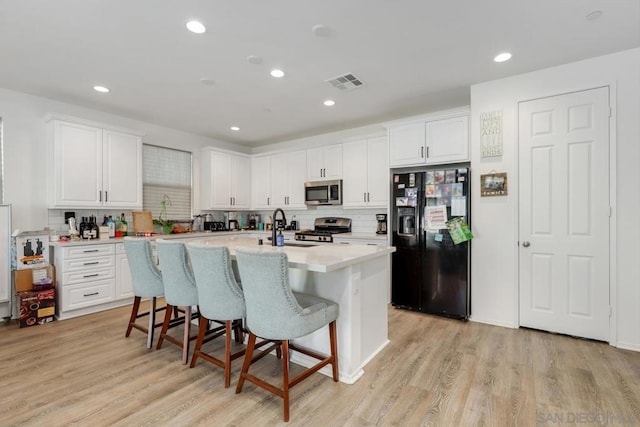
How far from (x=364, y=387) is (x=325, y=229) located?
335cm

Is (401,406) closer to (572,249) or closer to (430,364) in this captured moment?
(430,364)

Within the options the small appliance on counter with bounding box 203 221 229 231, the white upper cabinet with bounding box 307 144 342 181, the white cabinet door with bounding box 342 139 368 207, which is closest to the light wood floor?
the white cabinet door with bounding box 342 139 368 207

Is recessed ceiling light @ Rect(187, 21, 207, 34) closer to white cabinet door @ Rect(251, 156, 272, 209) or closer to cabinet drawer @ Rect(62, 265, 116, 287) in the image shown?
cabinet drawer @ Rect(62, 265, 116, 287)

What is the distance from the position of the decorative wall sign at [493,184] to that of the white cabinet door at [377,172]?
54.9 inches

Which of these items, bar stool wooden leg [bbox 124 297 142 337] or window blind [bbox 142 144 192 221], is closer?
bar stool wooden leg [bbox 124 297 142 337]

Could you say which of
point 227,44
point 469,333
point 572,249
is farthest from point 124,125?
point 572,249

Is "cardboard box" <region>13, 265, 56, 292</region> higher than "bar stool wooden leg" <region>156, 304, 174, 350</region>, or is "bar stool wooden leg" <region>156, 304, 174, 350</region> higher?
"cardboard box" <region>13, 265, 56, 292</region>

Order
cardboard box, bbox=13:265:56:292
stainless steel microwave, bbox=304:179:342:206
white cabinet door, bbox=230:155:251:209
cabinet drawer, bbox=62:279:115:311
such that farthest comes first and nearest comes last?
white cabinet door, bbox=230:155:251:209 → stainless steel microwave, bbox=304:179:342:206 → cabinet drawer, bbox=62:279:115:311 → cardboard box, bbox=13:265:56:292

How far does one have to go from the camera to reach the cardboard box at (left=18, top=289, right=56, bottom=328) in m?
3.37

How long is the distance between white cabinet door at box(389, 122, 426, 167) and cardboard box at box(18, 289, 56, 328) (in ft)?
14.6

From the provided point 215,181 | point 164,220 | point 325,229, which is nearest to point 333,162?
point 325,229

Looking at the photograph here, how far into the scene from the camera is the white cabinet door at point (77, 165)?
379 centimetres

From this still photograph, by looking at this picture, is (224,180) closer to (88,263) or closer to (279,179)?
(279,179)

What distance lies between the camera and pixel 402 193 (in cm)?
389
